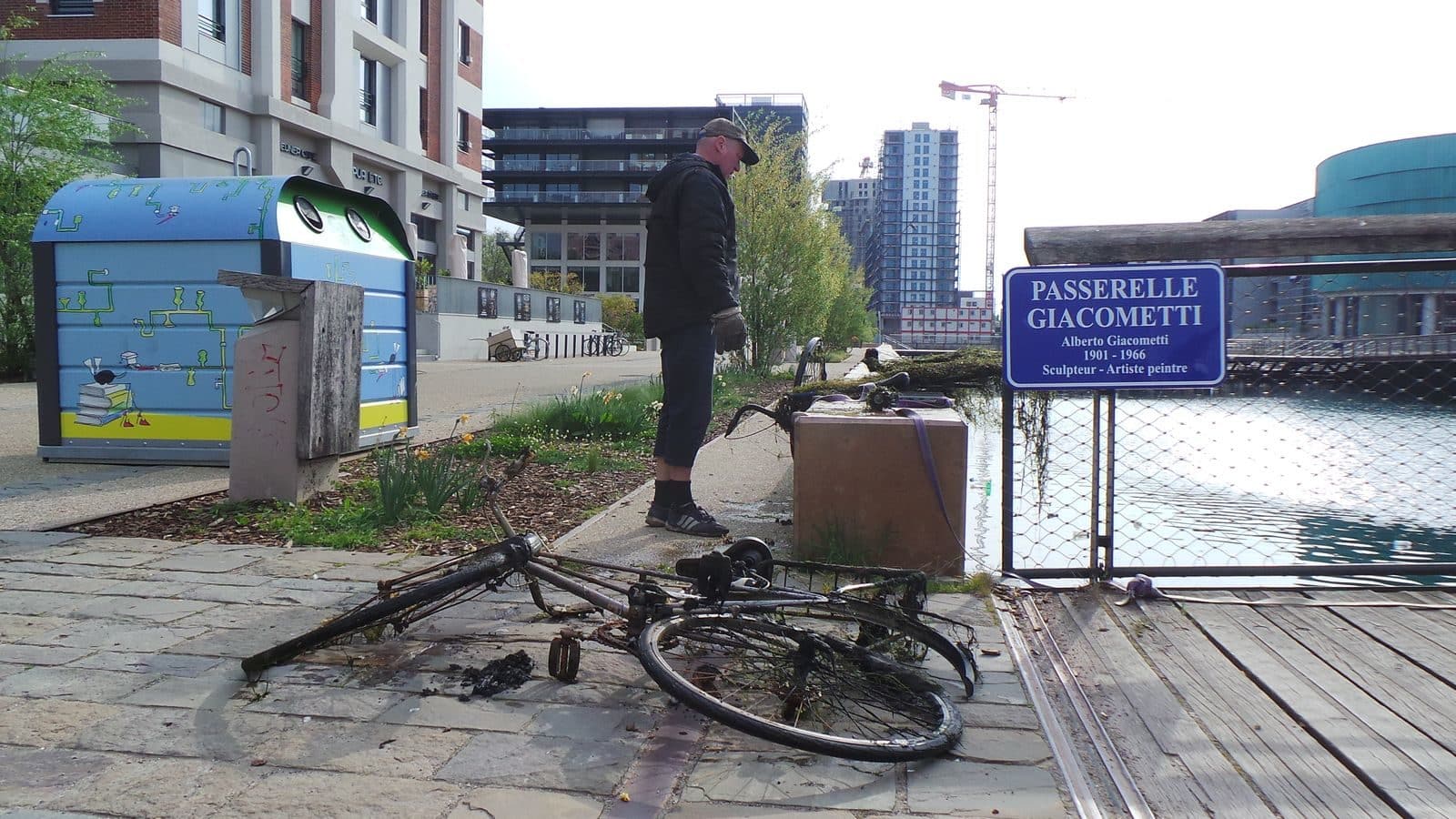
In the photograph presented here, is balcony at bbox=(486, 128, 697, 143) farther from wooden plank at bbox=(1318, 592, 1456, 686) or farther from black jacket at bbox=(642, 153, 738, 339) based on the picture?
wooden plank at bbox=(1318, 592, 1456, 686)

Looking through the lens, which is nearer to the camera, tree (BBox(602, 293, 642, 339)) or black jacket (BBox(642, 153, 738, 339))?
black jacket (BBox(642, 153, 738, 339))

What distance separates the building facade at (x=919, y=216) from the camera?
143 m

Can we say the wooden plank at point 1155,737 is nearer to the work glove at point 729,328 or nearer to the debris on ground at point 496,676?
the debris on ground at point 496,676

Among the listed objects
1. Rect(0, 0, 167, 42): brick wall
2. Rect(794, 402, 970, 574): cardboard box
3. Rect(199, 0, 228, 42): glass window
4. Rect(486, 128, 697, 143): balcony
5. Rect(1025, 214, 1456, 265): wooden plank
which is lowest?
Rect(794, 402, 970, 574): cardboard box

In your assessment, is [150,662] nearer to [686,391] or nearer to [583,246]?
[686,391]

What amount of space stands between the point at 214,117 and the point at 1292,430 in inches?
1236

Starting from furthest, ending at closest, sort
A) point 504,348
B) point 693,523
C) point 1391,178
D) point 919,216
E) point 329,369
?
point 919,216 → point 1391,178 → point 504,348 → point 329,369 → point 693,523

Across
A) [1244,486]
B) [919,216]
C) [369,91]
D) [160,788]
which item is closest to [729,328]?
[160,788]

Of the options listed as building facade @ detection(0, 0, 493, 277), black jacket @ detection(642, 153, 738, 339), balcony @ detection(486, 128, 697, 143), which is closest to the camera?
black jacket @ detection(642, 153, 738, 339)

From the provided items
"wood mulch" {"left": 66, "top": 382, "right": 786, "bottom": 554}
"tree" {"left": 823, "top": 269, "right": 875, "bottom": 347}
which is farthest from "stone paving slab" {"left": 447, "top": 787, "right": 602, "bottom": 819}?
"tree" {"left": 823, "top": 269, "right": 875, "bottom": 347}

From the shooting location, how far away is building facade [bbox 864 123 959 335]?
469 ft

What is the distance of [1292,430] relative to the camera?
5508mm

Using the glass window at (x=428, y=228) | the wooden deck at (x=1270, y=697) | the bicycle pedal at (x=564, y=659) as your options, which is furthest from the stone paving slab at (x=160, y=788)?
the glass window at (x=428, y=228)

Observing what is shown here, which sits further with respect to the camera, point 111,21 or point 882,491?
point 111,21
